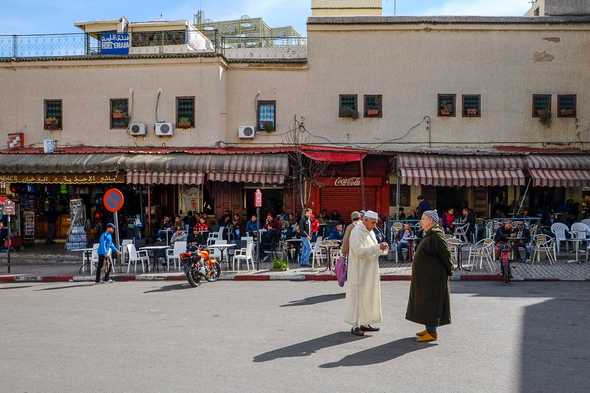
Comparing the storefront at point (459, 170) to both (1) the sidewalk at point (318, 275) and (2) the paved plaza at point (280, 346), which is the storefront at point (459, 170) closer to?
(1) the sidewalk at point (318, 275)

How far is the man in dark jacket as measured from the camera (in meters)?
9.05

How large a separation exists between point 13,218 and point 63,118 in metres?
4.47

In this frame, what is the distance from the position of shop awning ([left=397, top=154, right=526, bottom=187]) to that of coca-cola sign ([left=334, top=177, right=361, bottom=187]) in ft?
9.16

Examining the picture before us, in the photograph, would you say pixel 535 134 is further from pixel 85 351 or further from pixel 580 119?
pixel 85 351

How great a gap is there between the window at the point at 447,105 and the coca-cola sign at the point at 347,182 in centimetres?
408

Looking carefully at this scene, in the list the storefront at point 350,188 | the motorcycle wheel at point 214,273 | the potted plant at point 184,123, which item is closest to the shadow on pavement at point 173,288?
the motorcycle wheel at point 214,273

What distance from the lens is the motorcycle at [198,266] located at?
15609 millimetres

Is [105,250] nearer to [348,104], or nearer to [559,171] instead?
[348,104]

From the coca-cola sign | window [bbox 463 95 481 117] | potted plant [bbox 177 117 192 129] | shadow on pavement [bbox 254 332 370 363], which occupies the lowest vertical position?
shadow on pavement [bbox 254 332 370 363]

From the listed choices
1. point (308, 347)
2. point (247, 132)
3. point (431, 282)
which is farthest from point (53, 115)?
point (431, 282)

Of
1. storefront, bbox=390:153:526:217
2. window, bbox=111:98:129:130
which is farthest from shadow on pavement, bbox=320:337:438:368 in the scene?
window, bbox=111:98:129:130

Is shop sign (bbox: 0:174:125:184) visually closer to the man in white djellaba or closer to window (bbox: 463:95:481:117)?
window (bbox: 463:95:481:117)

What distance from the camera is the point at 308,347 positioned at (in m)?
8.85

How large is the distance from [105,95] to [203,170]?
5.92 metres
